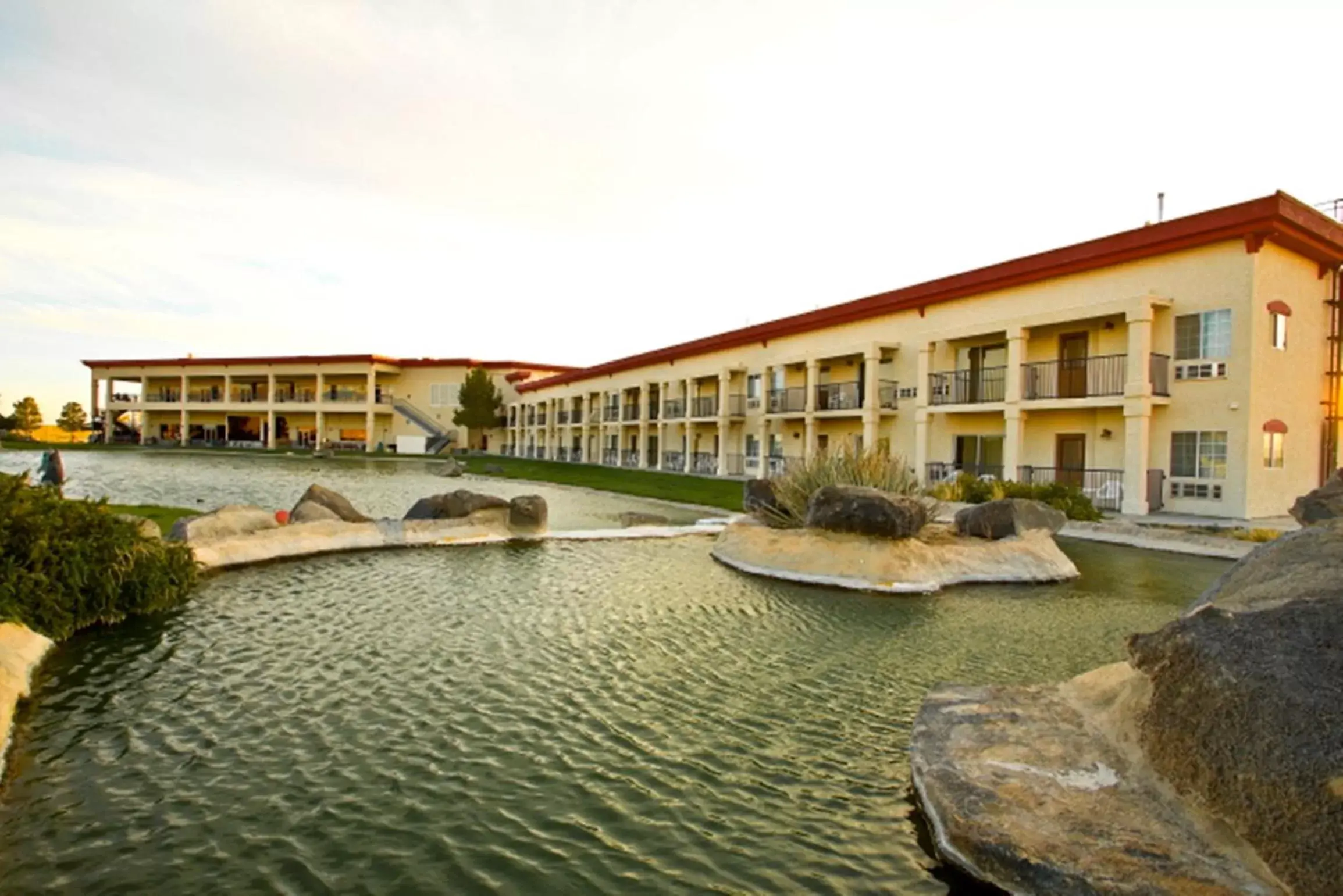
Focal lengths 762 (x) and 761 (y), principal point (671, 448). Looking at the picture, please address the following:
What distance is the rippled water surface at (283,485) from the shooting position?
22.2m

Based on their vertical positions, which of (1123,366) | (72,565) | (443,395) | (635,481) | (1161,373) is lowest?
(635,481)

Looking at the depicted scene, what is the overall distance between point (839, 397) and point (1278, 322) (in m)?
15.8

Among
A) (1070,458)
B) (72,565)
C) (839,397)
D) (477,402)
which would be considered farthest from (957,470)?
(477,402)

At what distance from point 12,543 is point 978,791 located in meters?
9.67

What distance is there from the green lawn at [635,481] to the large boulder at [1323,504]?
1357 centimetres

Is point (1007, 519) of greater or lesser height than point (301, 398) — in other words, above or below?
below

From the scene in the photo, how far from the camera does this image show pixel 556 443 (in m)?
64.2

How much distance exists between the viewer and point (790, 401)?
36594 millimetres

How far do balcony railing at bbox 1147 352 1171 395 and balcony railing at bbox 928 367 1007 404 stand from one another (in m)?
5.14

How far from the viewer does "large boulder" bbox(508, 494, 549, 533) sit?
16469mm

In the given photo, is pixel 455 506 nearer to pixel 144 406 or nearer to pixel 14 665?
pixel 14 665

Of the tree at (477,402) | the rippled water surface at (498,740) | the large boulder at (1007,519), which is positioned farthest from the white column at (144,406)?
the large boulder at (1007,519)

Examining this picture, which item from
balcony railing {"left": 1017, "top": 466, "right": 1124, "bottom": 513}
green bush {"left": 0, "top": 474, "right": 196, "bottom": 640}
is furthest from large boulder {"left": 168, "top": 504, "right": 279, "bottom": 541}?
balcony railing {"left": 1017, "top": 466, "right": 1124, "bottom": 513}

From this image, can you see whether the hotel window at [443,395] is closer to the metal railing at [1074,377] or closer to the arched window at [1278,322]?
the metal railing at [1074,377]
